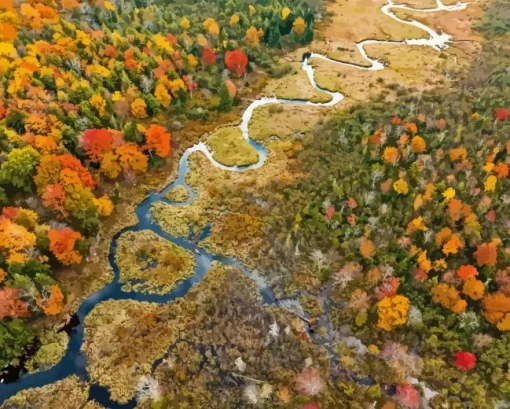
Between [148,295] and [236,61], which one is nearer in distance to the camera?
[148,295]

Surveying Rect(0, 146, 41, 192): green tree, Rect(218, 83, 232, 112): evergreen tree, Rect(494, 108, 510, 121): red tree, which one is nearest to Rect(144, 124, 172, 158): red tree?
Rect(218, 83, 232, 112): evergreen tree

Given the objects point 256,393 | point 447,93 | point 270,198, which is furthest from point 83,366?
point 447,93

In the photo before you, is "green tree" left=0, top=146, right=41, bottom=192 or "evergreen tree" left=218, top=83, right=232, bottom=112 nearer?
"green tree" left=0, top=146, right=41, bottom=192

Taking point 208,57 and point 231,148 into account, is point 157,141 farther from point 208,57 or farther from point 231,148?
point 208,57

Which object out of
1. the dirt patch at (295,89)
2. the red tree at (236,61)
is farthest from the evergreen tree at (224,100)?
the dirt patch at (295,89)

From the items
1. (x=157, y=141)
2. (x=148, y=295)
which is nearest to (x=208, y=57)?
(x=157, y=141)

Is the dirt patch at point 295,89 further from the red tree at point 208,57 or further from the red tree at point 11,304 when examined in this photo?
A: the red tree at point 11,304

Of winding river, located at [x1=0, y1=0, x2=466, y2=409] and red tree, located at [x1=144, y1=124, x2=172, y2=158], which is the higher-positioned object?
red tree, located at [x1=144, y1=124, x2=172, y2=158]

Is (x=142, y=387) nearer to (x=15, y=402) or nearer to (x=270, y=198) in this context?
(x=15, y=402)

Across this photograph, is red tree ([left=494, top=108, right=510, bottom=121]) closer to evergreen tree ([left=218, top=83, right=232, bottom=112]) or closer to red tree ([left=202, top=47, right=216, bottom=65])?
evergreen tree ([left=218, top=83, right=232, bottom=112])
